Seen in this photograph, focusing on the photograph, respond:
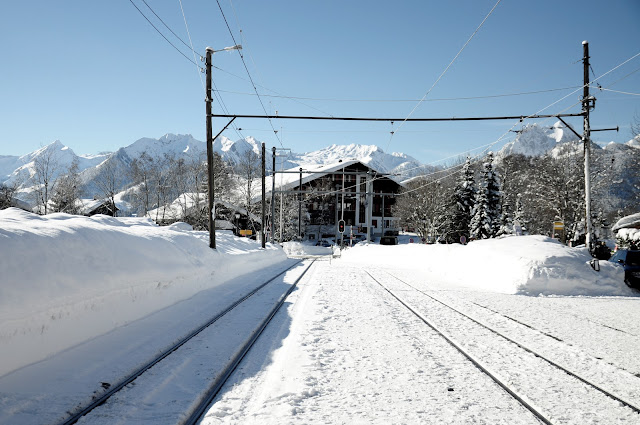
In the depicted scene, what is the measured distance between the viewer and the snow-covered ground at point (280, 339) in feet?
15.1

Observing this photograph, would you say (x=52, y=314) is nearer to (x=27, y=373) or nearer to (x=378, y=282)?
(x=27, y=373)

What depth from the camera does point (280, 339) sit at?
24.7ft

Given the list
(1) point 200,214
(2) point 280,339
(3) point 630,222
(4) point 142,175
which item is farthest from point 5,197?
(3) point 630,222

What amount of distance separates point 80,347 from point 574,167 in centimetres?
5250

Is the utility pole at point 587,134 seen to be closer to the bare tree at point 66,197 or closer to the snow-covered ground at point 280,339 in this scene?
the snow-covered ground at point 280,339

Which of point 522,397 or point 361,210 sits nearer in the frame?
point 522,397

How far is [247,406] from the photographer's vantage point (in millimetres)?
4559

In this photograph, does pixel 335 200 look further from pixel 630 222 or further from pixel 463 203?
pixel 630 222

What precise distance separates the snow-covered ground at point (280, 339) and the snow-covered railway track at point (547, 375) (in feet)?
0.17

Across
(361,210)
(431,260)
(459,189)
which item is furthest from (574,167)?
(361,210)

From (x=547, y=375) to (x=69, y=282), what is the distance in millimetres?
6943

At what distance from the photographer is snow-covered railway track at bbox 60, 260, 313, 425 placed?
434 centimetres

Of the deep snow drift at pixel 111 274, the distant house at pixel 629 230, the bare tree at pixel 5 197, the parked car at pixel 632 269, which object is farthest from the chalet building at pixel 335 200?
the parked car at pixel 632 269

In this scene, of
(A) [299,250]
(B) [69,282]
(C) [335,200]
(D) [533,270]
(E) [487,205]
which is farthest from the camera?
(C) [335,200]
